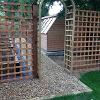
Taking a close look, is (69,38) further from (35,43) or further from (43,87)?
(43,87)

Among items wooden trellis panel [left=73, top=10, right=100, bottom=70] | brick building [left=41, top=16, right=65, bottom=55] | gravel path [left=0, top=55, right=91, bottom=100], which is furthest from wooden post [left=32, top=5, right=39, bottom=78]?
brick building [left=41, top=16, right=65, bottom=55]

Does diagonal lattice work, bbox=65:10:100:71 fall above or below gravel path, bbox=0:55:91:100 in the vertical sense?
above

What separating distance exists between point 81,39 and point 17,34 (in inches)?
91.4

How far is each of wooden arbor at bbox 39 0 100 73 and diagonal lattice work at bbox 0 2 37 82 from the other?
4.53 ft

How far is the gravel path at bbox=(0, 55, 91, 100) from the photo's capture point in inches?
175

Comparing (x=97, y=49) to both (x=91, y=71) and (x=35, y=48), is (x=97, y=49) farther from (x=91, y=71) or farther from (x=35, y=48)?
(x=35, y=48)

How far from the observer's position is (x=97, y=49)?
22.7 feet

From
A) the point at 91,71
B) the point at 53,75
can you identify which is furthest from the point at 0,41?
the point at 91,71

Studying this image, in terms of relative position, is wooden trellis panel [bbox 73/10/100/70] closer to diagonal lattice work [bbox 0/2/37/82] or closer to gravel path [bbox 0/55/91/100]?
gravel path [bbox 0/55/91/100]

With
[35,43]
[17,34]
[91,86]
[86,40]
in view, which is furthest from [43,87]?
[86,40]

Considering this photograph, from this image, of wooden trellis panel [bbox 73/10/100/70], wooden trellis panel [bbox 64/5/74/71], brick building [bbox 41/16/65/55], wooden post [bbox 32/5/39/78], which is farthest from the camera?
brick building [bbox 41/16/65/55]

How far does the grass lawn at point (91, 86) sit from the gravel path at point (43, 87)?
0.19 meters

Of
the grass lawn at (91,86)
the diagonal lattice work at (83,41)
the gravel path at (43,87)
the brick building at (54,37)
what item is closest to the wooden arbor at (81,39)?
the diagonal lattice work at (83,41)

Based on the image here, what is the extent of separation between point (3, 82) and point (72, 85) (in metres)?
1.81
